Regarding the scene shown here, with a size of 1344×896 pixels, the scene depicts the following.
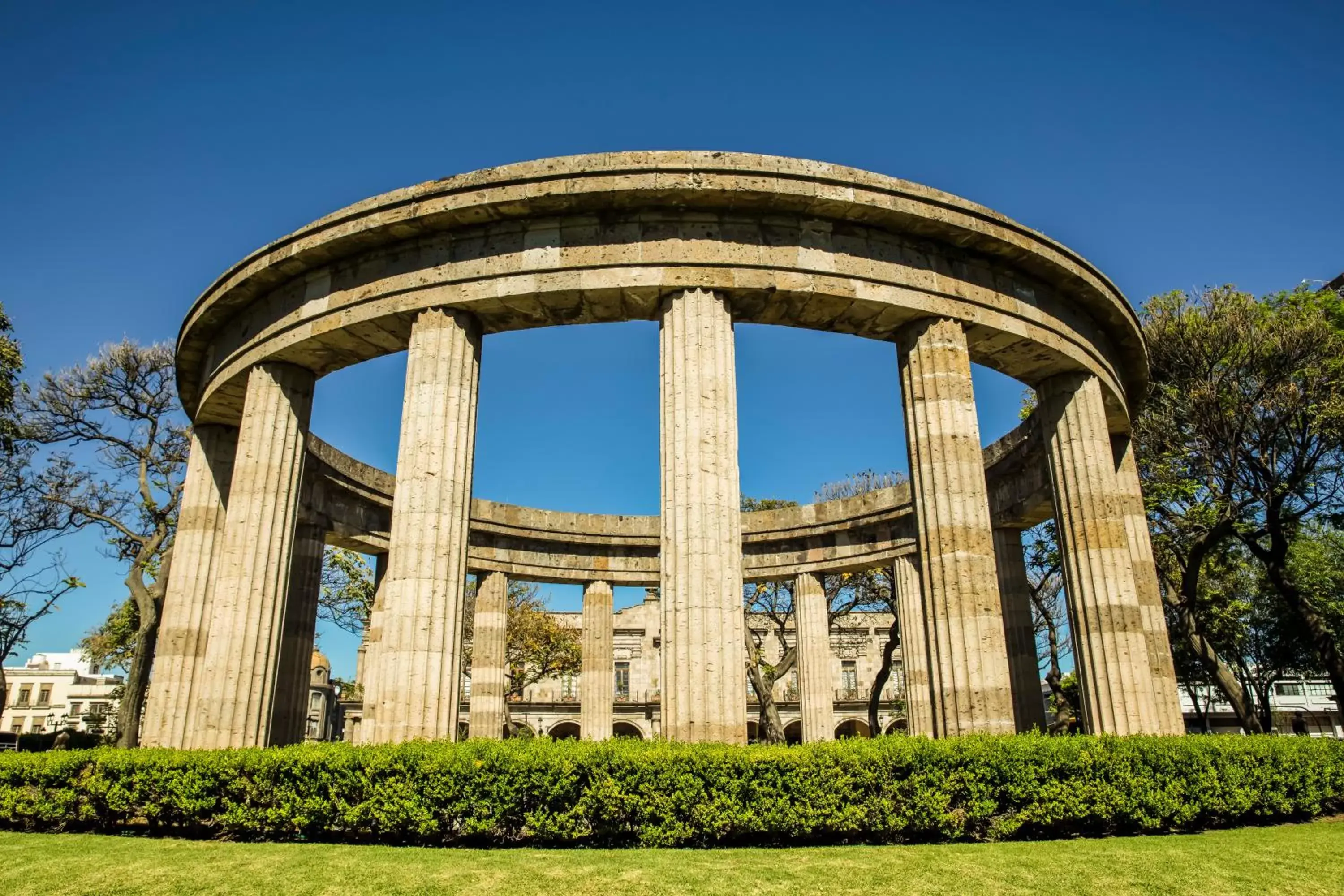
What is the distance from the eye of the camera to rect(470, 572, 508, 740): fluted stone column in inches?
1068

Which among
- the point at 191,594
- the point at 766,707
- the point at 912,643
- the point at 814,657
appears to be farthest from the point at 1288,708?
the point at 191,594

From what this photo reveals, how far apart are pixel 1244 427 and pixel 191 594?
27532 mm

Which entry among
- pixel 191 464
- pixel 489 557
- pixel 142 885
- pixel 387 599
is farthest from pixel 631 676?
pixel 142 885

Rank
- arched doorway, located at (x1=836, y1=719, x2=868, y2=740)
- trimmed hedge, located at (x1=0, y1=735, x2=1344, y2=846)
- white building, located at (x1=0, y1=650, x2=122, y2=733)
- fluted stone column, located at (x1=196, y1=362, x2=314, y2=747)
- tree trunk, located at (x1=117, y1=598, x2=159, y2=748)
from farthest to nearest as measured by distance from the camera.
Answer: white building, located at (x1=0, y1=650, x2=122, y2=733), arched doorway, located at (x1=836, y1=719, x2=868, y2=740), tree trunk, located at (x1=117, y1=598, x2=159, y2=748), fluted stone column, located at (x1=196, y1=362, x2=314, y2=747), trimmed hedge, located at (x1=0, y1=735, x2=1344, y2=846)

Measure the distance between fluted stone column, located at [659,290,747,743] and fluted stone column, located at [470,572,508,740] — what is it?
49.7 ft

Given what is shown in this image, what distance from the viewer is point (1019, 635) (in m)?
23.2

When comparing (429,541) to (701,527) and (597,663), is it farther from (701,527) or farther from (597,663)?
(597,663)

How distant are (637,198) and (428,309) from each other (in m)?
4.49

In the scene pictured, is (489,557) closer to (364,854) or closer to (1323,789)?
(364,854)

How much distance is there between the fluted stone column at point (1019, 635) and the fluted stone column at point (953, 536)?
757 cm

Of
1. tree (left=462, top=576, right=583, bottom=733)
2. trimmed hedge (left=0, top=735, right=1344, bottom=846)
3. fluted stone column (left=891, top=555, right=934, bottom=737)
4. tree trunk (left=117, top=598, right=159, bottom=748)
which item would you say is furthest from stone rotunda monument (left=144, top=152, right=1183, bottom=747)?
tree (left=462, top=576, right=583, bottom=733)

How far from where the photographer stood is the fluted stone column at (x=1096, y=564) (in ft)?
55.7

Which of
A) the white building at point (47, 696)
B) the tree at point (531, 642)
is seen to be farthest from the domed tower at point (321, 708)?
the white building at point (47, 696)

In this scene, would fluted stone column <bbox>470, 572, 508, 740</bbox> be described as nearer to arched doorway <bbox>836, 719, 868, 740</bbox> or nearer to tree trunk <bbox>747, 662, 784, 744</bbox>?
tree trunk <bbox>747, 662, 784, 744</bbox>
